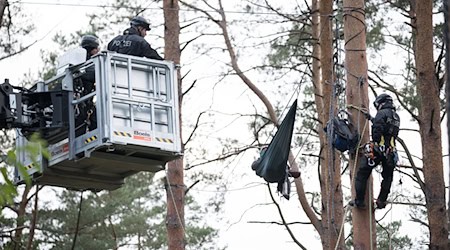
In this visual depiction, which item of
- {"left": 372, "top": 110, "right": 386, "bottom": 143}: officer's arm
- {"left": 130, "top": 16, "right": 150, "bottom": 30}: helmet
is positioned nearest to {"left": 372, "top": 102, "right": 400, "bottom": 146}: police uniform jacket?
{"left": 372, "top": 110, "right": 386, "bottom": 143}: officer's arm

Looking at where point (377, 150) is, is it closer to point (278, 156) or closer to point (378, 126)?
point (378, 126)

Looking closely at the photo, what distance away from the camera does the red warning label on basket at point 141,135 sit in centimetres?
1159

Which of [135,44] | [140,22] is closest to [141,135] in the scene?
[135,44]

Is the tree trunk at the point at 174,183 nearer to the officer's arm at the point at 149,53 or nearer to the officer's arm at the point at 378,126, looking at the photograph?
the officer's arm at the point at 149,53

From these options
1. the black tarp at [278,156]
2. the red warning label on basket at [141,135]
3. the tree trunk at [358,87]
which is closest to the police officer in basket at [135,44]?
the red warning label on basket at [141,135]

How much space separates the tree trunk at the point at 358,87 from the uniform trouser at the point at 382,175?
0.11 meters

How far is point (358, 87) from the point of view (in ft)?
40.9

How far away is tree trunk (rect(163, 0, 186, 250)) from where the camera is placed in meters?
17.4

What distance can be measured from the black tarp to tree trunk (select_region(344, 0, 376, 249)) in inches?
33.6

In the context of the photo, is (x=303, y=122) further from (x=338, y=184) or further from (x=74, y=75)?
(x=74, y=75)

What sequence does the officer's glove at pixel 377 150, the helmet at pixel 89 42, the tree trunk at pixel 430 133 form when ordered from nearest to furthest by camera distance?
1. the officer's glove at pixel 377 150
2. the helmet at pixel 89 42
3. the tree trunk at pixel 430 133

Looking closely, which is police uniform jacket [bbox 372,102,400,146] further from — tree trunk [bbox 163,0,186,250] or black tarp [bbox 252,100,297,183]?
tree trunk [bbox 163,0,186,250]

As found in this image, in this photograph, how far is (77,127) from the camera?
12047 mm

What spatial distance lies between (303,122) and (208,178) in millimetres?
3017
